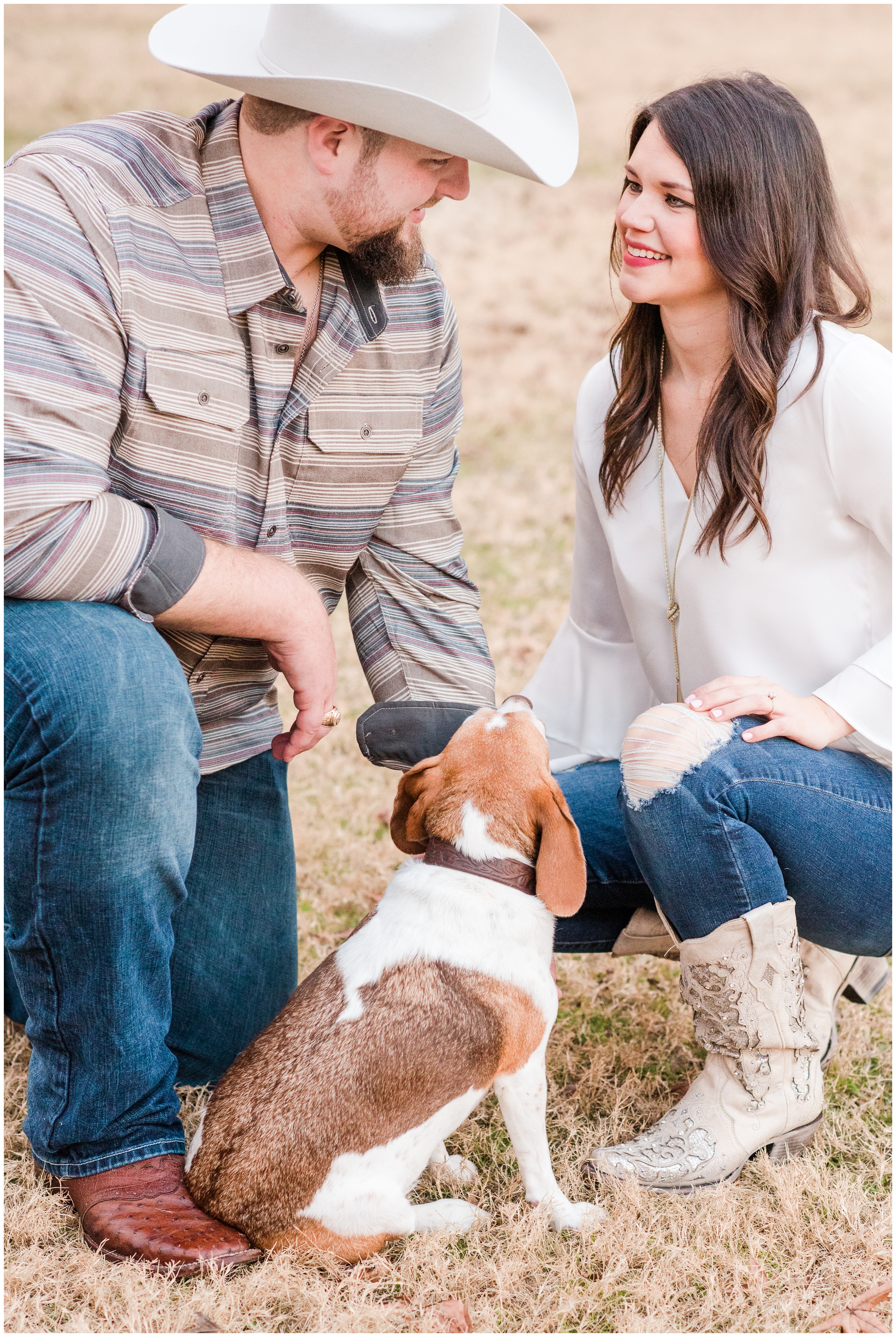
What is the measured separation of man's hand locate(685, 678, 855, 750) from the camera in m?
2.96

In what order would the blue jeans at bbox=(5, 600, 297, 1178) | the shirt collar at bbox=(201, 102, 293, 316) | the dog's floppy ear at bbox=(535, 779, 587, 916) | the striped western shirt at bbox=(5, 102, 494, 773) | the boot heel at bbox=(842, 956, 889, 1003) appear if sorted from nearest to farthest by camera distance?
1. the blue jeans at bbox=(5, 600, 297, 1178)
2. the striped western shirt at bbox=(5, 102, 494, 773)
3. the dog's floppy ear at bbox=(535, 779, 587, 916)
4. the shirt collar at bbox=(201, 102, 293, 316)
5. the boot heel at bbox=(842, 956, 889, 1003)

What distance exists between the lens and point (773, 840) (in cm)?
294

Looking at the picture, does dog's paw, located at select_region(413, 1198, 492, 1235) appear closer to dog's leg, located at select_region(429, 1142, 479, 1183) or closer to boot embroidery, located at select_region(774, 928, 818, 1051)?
dog's leg, located at select_region(429, 1142, 479, 1183)

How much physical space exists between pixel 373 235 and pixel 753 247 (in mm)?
966

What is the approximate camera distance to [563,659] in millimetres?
3742

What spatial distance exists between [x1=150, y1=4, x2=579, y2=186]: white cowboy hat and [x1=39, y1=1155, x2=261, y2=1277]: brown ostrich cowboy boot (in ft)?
8.36

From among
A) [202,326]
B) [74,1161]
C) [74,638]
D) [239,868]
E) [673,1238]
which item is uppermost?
[202,326]

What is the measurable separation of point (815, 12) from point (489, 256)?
12.2m

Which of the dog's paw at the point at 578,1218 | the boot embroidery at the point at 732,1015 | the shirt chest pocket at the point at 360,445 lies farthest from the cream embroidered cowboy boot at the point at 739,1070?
the shirt chest pocket at the point at 360,445

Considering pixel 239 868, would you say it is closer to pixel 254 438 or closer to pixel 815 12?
pixel 254 438

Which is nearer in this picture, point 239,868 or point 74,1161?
point 74,1161

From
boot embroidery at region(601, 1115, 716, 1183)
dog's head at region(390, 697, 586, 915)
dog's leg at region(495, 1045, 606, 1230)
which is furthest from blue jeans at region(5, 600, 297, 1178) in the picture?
boot embroidery at region(601, 1115, 716, 1183)

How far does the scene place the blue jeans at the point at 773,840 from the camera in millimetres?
2869

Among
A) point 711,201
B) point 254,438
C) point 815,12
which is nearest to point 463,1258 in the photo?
point 254,438
